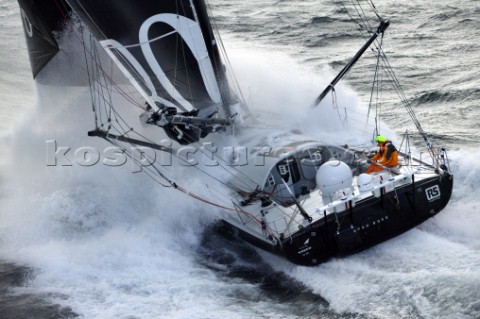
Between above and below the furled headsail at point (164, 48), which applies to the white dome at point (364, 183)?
below

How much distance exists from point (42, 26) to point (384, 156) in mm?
7369

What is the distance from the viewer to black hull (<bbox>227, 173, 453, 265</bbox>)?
38.0ft

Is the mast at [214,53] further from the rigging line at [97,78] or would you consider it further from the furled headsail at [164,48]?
the rigging line at [97,78]

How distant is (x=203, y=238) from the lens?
13000mm

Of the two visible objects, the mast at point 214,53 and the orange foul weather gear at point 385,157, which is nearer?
the orange foul weather gear at point 385,157

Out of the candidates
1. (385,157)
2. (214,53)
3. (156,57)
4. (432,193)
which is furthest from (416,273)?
(156,57)

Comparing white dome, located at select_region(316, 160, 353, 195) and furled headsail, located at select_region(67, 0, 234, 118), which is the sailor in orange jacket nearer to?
white dome, located at select_region(316, 160, 353, 195)

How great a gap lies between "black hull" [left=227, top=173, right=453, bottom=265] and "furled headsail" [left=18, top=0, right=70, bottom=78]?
6208mm

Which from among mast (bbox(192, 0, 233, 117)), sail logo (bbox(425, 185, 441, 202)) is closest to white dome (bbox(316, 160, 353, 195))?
sail logo (bbox(425, 185, 441, 202))

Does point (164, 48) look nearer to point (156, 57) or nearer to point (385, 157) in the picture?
Answer: point (156, 57)

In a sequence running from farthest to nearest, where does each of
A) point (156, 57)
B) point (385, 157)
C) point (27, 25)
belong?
point (27, 25) < point (156, 57) < point (385, 157)

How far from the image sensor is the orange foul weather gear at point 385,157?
41.9ft

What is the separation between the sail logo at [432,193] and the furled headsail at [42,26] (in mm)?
8095

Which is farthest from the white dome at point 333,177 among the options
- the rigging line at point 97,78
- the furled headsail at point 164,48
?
the rigging line at point 97,78
